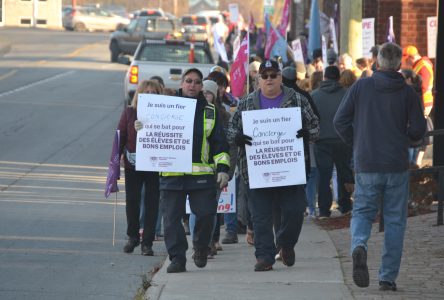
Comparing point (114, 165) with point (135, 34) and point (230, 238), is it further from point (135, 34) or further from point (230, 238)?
point (135, 34)

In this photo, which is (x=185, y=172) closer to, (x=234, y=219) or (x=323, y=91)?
(x=234, y=219)

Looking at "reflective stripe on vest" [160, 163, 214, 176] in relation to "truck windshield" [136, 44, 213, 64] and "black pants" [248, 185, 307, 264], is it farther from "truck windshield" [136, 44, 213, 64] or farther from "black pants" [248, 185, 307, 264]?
"truck windshield" [136, 44, 213, 64]

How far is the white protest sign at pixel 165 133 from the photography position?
957 cm

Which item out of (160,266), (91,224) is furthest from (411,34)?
(160,266)

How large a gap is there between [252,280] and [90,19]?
190 feet

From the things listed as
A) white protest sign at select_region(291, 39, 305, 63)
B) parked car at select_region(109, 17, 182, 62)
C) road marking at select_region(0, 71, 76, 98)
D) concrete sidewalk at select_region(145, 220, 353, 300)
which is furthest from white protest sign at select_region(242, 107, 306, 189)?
parked car at select_region(109, 17, 182, 62)

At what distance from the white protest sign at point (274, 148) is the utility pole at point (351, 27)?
9.82 metres

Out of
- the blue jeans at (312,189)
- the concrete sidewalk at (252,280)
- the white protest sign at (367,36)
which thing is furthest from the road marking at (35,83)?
the concrete sidewalk at (252,280)

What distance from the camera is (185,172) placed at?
9.52 metres

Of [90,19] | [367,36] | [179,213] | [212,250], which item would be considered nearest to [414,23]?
[367,36]

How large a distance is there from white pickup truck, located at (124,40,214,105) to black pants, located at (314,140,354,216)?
909 cm

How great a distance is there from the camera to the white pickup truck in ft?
76.2

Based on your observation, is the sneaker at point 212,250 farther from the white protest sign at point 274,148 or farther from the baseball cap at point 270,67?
the baseball cap at point 270,67

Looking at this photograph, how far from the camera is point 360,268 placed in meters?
8.06
